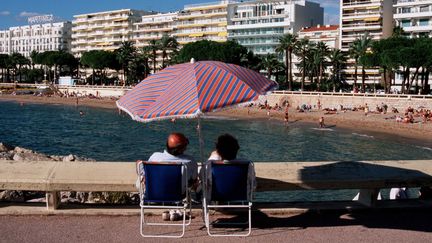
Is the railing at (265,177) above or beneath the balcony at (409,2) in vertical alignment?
beneath

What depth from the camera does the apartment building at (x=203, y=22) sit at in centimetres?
11245

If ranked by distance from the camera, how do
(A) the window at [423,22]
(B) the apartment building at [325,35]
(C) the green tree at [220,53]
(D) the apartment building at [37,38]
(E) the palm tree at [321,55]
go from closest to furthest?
(A) the window at [423,22], (E) the palm tree at [321,55], (C) the green tree at [220,53], (B) the apartment building at [325,35], (D) the apartment building at [37,38]

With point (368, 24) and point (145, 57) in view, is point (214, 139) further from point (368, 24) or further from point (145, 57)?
point (145, 57)

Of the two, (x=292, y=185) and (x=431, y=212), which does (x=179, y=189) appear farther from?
(x=431, y=212)

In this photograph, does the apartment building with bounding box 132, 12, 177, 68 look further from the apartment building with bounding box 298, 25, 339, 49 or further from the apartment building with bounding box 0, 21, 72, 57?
the apartment building with bounding box 298, 25, 339, 49

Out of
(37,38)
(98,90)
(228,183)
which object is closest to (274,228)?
(228,183)

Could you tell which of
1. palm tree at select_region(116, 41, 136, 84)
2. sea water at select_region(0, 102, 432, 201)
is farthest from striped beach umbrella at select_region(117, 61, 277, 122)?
palm tree at select_region(116, 41, 136, 84)

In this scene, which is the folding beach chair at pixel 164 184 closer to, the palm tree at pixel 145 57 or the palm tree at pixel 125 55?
the palm tree at pixel 145 57

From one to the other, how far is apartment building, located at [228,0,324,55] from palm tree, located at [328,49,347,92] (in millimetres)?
18748

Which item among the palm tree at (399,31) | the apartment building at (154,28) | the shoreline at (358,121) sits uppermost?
the apartment building at (154,28)

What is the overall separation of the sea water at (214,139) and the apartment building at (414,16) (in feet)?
100

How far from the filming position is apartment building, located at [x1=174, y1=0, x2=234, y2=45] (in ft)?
369

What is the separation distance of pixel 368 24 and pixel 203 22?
43.6m

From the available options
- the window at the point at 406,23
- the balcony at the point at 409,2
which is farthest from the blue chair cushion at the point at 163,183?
the window at the point at 406,23
